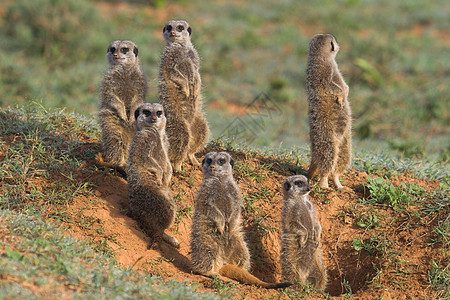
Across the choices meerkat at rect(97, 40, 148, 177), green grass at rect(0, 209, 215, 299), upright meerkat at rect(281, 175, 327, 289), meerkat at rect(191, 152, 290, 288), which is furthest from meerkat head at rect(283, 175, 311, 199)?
meerkat at rect(97, 40, 148, 177)

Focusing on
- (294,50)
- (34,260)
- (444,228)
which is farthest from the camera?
(294,50)

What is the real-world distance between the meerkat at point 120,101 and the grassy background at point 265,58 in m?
2.54

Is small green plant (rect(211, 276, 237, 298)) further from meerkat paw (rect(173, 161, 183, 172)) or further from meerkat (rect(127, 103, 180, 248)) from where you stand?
meerkat paw (rect(173, 161, 183, 172))

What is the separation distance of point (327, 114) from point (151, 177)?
2.07m

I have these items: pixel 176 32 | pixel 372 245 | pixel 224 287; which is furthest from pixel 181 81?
pixel 372 245

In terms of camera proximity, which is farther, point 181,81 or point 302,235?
point 181,81

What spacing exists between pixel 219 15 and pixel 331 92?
13.7m

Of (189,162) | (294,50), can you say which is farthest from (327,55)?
(294,50)

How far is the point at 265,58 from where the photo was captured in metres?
15.3

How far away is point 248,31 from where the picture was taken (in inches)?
656

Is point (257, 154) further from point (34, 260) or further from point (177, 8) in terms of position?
point (177, 8)

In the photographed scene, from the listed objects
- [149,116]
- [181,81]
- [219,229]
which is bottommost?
[219,229]

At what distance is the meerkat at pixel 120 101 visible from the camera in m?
5.58

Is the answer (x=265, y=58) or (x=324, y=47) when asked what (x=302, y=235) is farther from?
(x=265, y=58)
